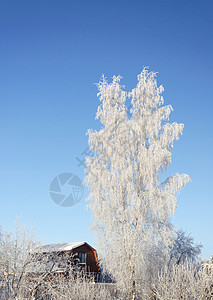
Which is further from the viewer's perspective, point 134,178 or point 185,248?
point 185,248

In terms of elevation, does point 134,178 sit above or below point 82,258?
above

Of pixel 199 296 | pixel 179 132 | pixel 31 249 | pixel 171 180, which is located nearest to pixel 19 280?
pixel 31 249

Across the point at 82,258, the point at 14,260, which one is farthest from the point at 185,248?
the point at 14,260

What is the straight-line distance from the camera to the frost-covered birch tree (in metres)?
14.2

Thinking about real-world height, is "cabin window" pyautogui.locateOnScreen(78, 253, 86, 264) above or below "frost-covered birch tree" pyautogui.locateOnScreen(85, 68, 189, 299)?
below

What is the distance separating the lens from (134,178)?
51.6ft

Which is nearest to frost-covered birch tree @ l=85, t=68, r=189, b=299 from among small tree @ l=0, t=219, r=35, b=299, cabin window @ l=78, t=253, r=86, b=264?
small tree @ l=0, t=219, r=35, b=299

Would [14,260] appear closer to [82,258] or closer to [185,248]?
[82,258]

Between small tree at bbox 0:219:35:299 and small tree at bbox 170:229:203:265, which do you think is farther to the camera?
small tree at bbox 170:229:203:265

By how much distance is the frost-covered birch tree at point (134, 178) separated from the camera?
46.5 feet

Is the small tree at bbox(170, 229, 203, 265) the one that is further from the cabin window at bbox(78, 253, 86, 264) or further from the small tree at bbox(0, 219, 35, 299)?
the small tree at bbox(0, 219, 35, 299)

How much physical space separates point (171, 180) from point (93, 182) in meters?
4.16

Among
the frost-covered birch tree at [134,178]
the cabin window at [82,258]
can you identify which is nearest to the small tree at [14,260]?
the frost-covered birch tree at [134,178]

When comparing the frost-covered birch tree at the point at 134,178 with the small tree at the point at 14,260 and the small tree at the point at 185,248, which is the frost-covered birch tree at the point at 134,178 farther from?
the small tree at the point at 185,248
